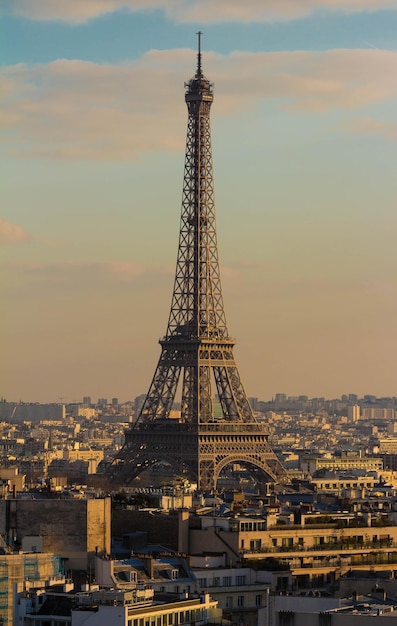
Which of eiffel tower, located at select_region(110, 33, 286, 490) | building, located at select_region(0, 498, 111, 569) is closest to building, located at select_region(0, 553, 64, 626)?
building, located at select_region(0, 498, 111, 569)

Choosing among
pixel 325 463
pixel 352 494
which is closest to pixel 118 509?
pixel 352 494

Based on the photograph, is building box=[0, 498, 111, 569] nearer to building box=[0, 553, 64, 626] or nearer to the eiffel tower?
building box=[0, 553, 64, 626]

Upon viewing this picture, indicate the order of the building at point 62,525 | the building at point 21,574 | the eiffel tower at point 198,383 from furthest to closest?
the eiffel tower at point 198,383 → the building at point 62,525 → the building at point 21,574

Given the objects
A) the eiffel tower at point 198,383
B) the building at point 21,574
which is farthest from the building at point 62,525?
the eiffel tower at point 198,383

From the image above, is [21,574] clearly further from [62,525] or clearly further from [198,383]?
[198,383]

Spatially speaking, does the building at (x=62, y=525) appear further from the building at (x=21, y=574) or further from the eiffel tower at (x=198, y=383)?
the eiffel tower at (x=198, y=383)

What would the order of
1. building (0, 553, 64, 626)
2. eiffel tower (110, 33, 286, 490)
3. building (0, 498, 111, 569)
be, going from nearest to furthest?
building (0, 553, 64, 626) → building (0, 498, 111, 569) → eiffel tower (110, 33, 286, 490)

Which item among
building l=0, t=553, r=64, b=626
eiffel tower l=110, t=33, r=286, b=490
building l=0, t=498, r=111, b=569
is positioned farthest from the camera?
eiffel tower l=110, t=33, r=286, b=490

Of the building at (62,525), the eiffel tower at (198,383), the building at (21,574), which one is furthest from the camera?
the eiffel tower at (198,383)

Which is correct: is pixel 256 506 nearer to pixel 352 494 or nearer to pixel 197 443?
pixel 352 494
